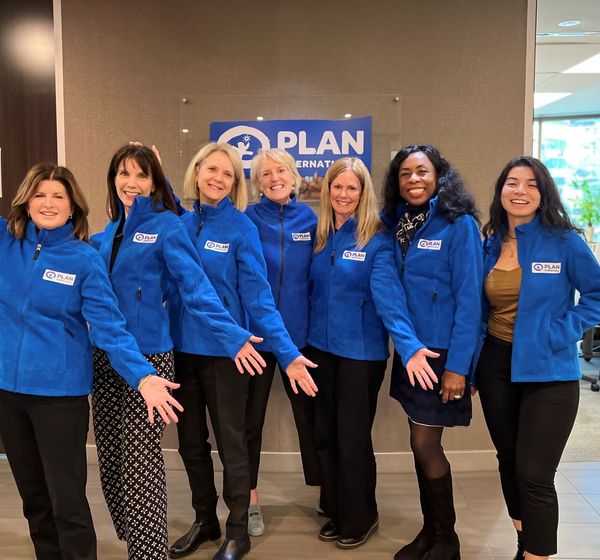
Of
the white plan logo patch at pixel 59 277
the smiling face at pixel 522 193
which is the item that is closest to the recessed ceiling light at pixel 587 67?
the smiling face at pixel 522 193

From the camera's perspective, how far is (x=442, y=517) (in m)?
2.32

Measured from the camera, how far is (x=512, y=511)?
2.32 meters

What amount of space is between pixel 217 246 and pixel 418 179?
91 cm

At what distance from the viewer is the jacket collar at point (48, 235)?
6.45 ft

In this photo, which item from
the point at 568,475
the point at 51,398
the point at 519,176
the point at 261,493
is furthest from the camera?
the point at 568,475

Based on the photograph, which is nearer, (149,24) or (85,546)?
(85,546)

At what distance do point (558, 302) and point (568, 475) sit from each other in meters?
1.93

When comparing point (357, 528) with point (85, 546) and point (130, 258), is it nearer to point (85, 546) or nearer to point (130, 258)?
point (85, 546)

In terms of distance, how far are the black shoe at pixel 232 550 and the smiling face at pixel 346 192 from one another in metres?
1.55

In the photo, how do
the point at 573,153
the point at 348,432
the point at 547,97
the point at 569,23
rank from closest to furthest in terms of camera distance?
the point at 348,432
the point at 569,23
the point at 547,97
the point at 573,153

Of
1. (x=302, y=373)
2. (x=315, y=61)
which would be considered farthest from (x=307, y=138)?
(x=302, y=373)

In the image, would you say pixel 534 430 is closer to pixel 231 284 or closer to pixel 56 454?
pixel 231 284

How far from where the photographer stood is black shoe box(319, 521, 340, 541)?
2592mm

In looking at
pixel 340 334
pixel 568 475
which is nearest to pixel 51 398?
pixel 340 334
